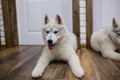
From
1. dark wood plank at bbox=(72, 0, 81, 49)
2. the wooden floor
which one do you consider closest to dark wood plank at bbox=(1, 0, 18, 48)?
the wooden floor

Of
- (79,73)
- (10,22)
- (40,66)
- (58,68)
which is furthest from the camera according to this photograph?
(10,22)

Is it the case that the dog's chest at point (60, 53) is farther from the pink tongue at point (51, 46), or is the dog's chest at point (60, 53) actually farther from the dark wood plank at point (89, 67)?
the dark wood plank at point (89, 67)

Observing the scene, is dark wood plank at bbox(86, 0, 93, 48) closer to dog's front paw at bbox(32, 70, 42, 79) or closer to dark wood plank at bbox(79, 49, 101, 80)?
dark wood plank at bbox(79, 49, 101, 80)

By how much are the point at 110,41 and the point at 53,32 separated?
76 centimetres

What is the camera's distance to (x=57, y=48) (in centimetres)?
189

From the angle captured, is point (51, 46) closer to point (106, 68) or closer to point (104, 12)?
point (106, 68)

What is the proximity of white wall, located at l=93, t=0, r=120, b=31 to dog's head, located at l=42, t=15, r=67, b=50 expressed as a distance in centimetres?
105

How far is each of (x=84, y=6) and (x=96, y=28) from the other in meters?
0.38

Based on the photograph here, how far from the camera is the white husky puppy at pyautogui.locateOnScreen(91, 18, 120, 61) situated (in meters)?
2.04

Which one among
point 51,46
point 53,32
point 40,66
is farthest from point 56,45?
point 40,66

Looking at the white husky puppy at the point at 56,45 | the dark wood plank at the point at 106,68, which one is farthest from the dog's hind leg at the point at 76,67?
the dark wood plank at the point at 106,68

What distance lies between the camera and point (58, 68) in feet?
5.83

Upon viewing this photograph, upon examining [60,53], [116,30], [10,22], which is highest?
[10,22]

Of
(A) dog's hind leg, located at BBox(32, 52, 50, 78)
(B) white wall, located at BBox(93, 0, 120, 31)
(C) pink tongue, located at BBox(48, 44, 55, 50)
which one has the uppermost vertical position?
(B) white wall, located at BBox(93, 0, 120, 31)
